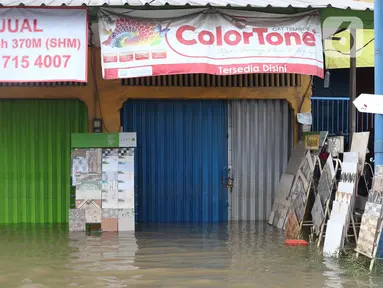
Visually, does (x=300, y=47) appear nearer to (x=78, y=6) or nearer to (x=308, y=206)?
(x=308, y=206)

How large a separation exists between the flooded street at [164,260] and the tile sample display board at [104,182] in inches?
13.2

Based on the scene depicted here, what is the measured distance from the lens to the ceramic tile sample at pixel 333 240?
7.61 m

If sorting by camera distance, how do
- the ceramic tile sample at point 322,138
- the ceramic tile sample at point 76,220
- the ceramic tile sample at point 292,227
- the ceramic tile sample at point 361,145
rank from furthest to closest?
the ceramic tile sample at point 76,220, the ceramic tile sample at point 322,138, the ceramic tile sample at point 292,227, the ceramic tile sample at point 361,145

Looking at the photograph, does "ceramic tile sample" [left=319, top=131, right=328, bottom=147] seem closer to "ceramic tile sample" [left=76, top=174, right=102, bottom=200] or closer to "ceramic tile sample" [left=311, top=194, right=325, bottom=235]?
"ceramic tile sample" [left=311, top=194, right=325, bottom=235]

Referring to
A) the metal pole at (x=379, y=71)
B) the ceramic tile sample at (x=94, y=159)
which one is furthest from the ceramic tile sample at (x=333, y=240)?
the ceramic tile sample at (x=94, y=159)

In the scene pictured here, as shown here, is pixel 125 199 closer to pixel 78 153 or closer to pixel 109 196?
pixel 109 196

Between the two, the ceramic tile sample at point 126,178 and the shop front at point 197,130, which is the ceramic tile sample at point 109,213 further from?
the shop front at point 197,130

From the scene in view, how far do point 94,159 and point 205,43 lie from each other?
307cm

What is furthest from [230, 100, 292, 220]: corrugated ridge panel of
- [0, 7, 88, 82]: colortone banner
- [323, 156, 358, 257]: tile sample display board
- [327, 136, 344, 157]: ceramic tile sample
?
[0, 7, 88, 82]: colortone banner

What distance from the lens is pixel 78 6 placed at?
849cm

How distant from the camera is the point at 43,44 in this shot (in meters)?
8.45

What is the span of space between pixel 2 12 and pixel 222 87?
4.61 meters

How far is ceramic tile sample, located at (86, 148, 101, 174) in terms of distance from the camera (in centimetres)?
990

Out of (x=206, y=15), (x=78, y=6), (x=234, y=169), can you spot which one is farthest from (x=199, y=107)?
(x=78, y=6)
